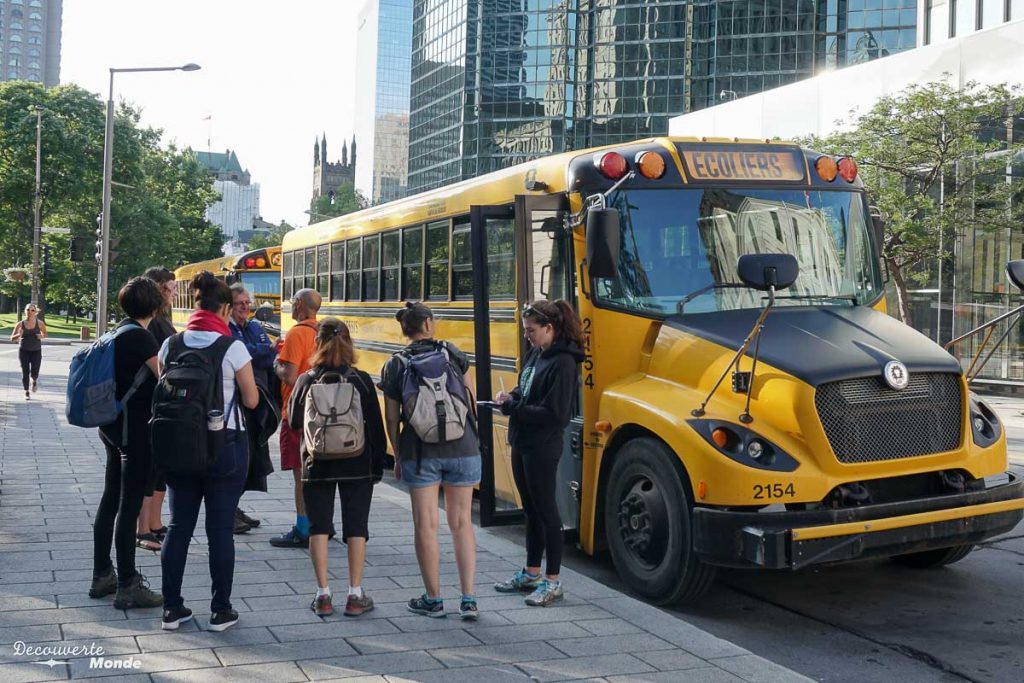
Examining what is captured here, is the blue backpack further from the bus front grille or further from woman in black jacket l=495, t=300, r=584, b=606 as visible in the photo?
the bus front grille

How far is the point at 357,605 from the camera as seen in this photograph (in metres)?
5.50

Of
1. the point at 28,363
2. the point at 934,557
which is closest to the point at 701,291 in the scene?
the point at 934,557

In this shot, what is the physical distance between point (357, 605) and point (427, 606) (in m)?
0.35

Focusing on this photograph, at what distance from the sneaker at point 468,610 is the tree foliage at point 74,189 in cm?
4261

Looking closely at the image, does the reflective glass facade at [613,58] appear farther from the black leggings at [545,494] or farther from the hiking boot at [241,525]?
the black leggings at [545,494]

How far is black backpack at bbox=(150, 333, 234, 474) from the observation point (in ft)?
16.5

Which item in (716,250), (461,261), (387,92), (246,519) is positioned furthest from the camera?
(387,92)

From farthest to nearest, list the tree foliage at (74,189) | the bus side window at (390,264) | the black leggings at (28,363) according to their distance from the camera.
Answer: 1. the tree foliage at (74,189)
2. the black leggings at (28,363)
3. the bus side window at (390,264)

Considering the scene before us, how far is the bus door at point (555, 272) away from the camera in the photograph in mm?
6828

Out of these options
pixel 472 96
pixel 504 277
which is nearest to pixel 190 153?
pixel 472 96

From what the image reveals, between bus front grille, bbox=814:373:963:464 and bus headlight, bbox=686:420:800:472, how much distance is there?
0.27 metres

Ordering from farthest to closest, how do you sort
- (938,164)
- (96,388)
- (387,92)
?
(387,92) < (938,164) < (96,388)

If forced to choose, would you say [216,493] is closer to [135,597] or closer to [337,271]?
[135,597]

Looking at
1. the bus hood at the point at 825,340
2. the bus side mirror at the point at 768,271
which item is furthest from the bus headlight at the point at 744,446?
the bus side mirror at the point at 768,271
